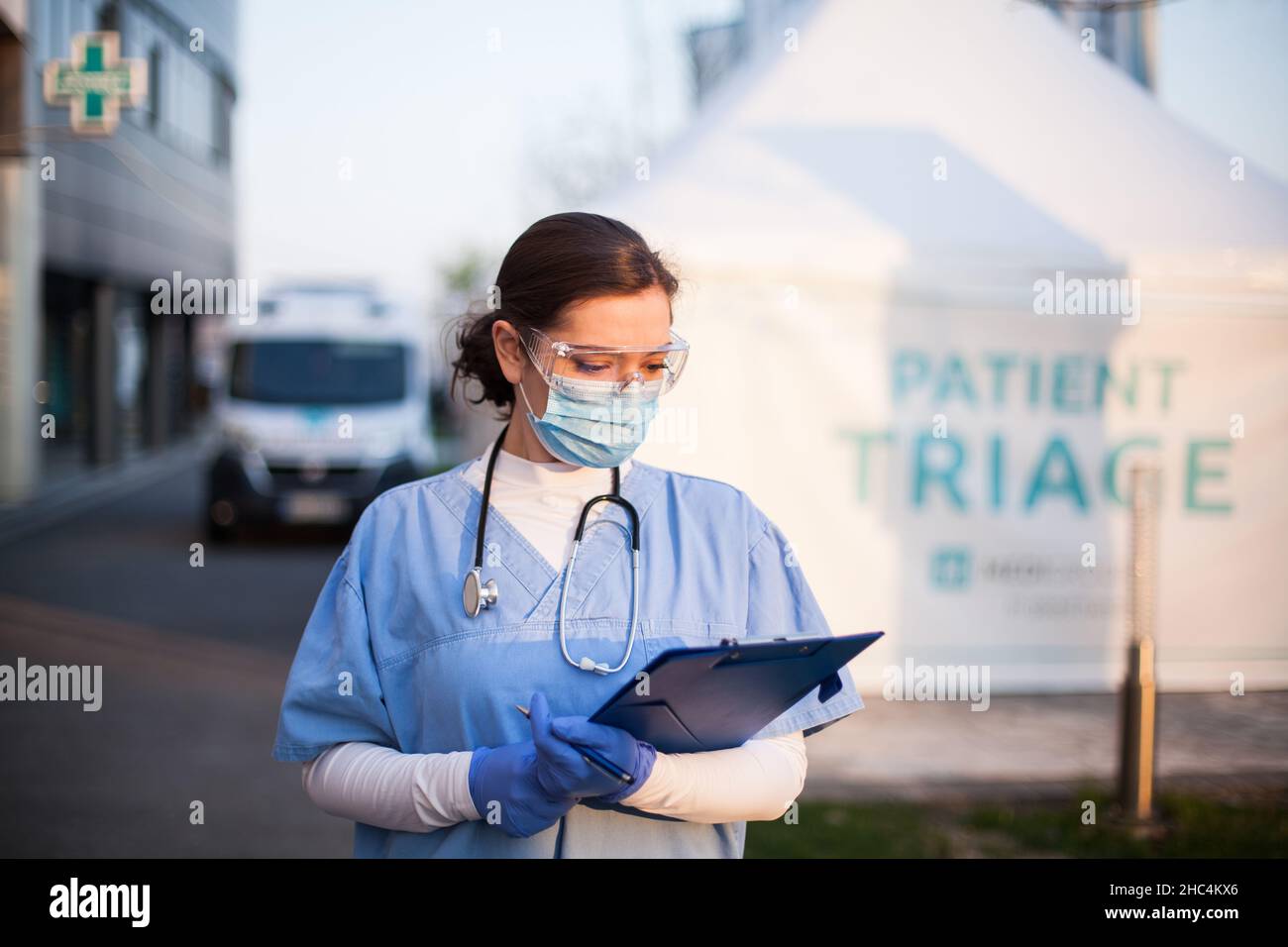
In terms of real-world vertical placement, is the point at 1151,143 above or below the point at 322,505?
above

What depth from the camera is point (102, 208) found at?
21.3 meters

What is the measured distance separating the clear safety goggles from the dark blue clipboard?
0.58 metres

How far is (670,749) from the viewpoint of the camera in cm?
215

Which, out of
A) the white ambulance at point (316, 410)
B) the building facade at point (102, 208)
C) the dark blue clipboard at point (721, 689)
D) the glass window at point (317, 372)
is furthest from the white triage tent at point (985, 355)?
the glass window at point (317, 372)

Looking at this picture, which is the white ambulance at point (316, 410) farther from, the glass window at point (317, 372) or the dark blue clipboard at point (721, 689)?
the dark blue clipboard at point (721, 689)

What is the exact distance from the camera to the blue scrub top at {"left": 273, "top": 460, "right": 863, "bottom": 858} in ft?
7.02

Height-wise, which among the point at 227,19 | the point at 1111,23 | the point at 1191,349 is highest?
the point at 227,19

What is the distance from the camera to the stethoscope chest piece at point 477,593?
84.1 inches

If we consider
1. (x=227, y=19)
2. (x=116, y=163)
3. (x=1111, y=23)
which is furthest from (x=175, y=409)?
(x=1111, y=23)

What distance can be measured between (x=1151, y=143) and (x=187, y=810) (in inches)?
232

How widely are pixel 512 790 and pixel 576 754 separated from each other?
16cm

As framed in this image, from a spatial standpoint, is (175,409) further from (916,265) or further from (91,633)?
(916,265)

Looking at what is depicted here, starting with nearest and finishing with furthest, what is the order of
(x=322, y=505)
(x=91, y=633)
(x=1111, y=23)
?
1. (x=1111, y=23)
2. (x=91, y=633)
3. (x=322, y=505)

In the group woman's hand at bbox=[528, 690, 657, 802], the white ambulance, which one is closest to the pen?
woman's hand at bbox=[528, 690, 657, 802]
